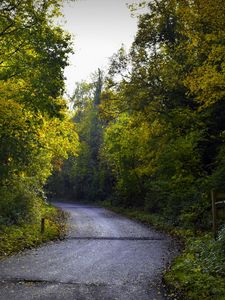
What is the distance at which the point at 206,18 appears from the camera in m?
14.2

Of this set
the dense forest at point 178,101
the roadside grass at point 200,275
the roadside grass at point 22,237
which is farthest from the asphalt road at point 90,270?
the dense forest at point 178,101

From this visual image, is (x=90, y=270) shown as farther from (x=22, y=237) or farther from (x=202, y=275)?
(x=22, y=237)

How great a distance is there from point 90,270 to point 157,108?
14.7 metres

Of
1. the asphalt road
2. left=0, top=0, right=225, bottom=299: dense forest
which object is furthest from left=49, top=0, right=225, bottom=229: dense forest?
the asphalt road

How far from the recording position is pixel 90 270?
38.8ft

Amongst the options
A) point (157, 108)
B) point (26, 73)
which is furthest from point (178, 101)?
point (26, 73)

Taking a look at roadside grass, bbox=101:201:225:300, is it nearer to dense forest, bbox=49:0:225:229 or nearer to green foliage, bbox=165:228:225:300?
green foliage, bbox=165:228:225:300

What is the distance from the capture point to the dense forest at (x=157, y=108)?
1416cm

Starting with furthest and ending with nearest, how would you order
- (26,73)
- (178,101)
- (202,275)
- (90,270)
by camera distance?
1. (178,101)
2. (26,73)
3. (90,270)
4. (202,275)

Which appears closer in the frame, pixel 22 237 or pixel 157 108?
pixel 22 237

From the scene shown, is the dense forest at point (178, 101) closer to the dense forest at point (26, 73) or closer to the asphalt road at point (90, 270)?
the asphalt road at point (90, 270)

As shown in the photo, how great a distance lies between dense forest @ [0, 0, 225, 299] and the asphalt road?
0.97 m

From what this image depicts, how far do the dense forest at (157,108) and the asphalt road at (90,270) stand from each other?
97 centimetres

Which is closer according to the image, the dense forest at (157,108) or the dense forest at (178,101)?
the dense forest at (157,108)
